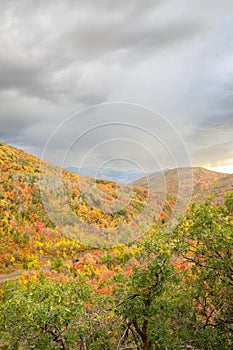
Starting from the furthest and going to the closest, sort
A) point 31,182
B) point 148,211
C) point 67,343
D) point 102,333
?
point 31,182 < point 148,211 < point 102,333 < point 67,343

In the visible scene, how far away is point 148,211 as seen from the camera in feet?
208

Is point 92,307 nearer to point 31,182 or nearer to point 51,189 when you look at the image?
point 51,189

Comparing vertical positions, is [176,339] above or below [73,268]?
above

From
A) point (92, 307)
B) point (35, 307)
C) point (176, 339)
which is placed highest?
point (35, 307)

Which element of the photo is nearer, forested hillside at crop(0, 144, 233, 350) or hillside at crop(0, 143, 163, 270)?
forested hillside at crop(0, 144, 233, 350)

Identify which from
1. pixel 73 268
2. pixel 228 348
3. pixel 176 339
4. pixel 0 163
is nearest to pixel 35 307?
pixel 176 339

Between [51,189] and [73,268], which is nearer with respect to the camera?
[73,268]

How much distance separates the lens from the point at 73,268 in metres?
47.7

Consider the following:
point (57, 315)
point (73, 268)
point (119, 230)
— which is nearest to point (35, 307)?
point (57, 315)

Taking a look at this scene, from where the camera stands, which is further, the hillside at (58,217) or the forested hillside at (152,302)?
the hillside at (58,217)

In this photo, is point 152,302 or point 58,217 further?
point 58,217

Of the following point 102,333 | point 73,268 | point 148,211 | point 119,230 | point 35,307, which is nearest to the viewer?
point 35,307

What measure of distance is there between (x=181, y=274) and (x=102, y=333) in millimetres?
3070

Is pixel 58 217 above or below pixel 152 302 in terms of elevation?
above
